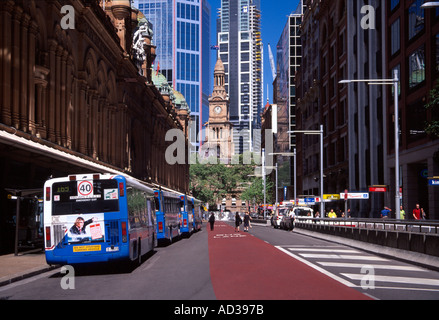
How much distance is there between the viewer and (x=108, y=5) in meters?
58.3

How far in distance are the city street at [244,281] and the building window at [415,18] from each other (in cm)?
2490

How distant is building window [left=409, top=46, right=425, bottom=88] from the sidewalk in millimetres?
28207

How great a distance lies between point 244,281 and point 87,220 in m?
5.49

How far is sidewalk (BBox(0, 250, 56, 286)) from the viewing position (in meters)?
16.0

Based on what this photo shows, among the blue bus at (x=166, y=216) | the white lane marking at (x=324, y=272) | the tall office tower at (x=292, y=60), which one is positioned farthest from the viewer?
the tall office tower at (x=292, y=60)

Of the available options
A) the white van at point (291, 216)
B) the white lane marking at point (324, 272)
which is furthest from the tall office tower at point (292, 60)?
the white lane marking at point (324, 272)

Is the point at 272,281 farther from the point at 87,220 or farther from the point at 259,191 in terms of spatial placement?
the point at 259,191

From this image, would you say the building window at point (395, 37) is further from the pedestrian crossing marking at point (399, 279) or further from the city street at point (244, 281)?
the pedestrian crossing marking at point (399, 279)

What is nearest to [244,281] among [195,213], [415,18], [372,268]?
[372,268]

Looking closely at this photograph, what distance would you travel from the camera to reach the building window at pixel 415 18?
41319 millimetres

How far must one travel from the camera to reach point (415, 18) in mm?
42594

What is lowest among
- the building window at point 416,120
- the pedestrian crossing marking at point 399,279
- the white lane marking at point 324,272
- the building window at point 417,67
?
the pedestrian crossing marking at point 399,279

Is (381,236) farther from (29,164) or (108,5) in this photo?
(108,5)

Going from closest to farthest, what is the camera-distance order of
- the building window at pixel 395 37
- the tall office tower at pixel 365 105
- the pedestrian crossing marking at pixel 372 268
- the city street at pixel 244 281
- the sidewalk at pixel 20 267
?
the city street at pixel 244 281, the pedestrian crossing marking at pixel 372 268, the sidewalk at pixel 20 267, the building window at pixel 395 37, the tall office tower at pixel 365 105
